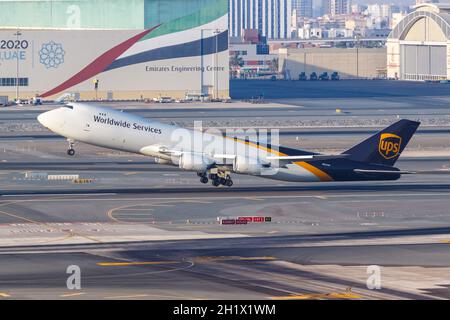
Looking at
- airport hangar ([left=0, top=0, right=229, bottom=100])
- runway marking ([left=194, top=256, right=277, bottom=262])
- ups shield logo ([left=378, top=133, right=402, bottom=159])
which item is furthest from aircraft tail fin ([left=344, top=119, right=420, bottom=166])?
airport hangar ([left=0, top=0, right=229, bottom=100])

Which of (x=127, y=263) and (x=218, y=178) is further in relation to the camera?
(x=218, y=178)

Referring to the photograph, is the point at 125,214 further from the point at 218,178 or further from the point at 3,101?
the point at 3,101

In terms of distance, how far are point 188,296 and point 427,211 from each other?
3243 centimetres

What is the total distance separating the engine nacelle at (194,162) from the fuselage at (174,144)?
1.05ft

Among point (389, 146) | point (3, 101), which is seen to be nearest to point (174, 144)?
point (389, 146)

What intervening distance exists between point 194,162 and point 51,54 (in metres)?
117

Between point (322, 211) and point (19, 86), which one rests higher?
point (19, 86)

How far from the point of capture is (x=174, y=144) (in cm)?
7994

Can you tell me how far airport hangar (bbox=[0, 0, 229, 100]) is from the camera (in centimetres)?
19062

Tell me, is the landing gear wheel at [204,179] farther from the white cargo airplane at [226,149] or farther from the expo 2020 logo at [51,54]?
the expo 2020 logo at [51,54]

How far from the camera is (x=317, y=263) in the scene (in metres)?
52.6
